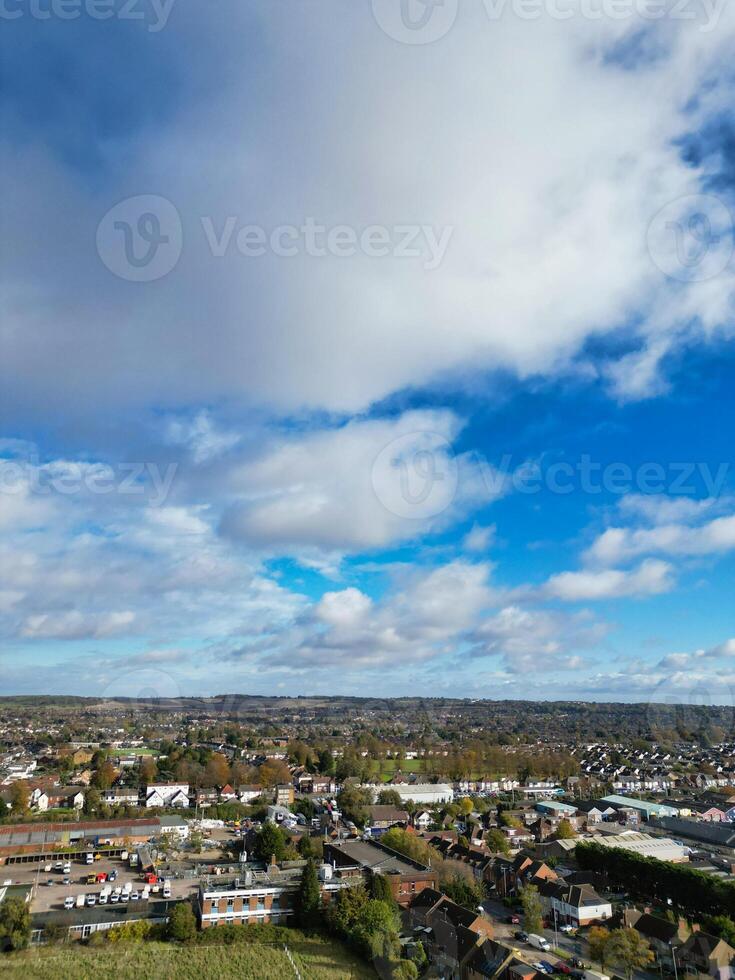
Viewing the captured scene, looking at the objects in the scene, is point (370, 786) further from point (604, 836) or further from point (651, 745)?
point (651, 745)

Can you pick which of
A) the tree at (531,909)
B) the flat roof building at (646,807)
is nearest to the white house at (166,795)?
the tree at (531,909)

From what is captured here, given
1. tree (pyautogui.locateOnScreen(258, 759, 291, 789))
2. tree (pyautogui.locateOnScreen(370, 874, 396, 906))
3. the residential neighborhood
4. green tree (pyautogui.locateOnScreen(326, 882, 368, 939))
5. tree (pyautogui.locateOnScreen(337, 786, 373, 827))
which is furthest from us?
tree (pyautogui.locateOnScreen(258, 759, 291, 789))

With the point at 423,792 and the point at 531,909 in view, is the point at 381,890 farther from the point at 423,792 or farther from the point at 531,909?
the point at 423,792

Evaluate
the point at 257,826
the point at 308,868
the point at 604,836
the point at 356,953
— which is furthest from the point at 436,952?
the point at 257,826

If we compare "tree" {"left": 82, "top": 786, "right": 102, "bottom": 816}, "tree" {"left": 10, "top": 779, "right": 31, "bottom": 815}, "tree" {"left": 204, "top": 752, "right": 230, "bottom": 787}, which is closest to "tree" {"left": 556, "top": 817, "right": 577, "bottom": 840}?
"tree" {"left": 204, "top": 752, "right": 230, "bottom": 787}

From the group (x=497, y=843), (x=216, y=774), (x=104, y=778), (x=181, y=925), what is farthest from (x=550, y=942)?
(x=104, y=778)

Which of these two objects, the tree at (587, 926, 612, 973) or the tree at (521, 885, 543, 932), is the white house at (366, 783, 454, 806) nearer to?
the tree at (521, 885, 543, 932)
